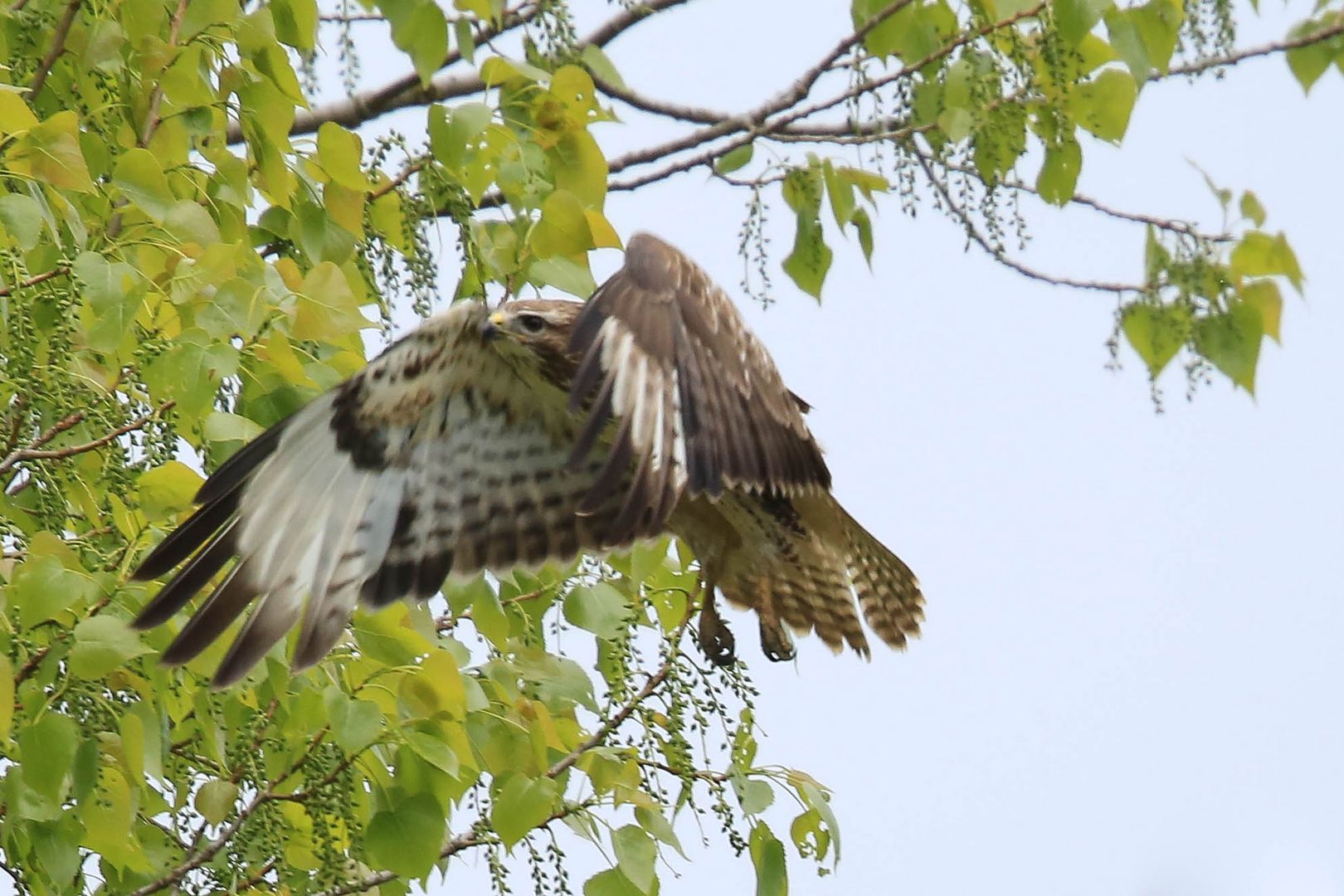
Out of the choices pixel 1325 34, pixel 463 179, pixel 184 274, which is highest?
pixel 1325 34

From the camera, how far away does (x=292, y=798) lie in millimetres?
2520

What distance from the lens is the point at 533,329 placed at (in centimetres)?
338

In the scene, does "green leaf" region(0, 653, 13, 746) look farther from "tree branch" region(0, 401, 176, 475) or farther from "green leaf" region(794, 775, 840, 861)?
"green leaf" region(794, 775, 840, 861)

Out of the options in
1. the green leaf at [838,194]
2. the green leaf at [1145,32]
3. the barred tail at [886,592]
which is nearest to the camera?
the green leaf at [1145,32]

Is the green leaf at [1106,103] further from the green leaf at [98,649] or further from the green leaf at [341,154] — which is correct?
the green leaf at [98,649]

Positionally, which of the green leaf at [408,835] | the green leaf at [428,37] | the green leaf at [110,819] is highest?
the green leaf at [428,37]

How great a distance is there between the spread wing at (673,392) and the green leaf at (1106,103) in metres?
0.87

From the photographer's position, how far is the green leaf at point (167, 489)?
7.66 feet

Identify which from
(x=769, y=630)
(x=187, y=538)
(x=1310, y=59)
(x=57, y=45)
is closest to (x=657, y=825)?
(x=187, y=538)

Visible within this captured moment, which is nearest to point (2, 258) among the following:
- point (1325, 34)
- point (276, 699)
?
point (276, 699)

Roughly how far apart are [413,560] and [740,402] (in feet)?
2.63

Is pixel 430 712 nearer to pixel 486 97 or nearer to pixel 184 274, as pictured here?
pixel 184 274

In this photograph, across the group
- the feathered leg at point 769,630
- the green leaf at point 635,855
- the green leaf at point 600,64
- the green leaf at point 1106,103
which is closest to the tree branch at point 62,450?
the green leaf at point 635,855

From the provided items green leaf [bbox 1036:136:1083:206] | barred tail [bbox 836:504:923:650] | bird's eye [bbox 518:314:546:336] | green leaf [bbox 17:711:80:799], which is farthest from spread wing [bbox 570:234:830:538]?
barred tail [bbox 836:504:923:650]
